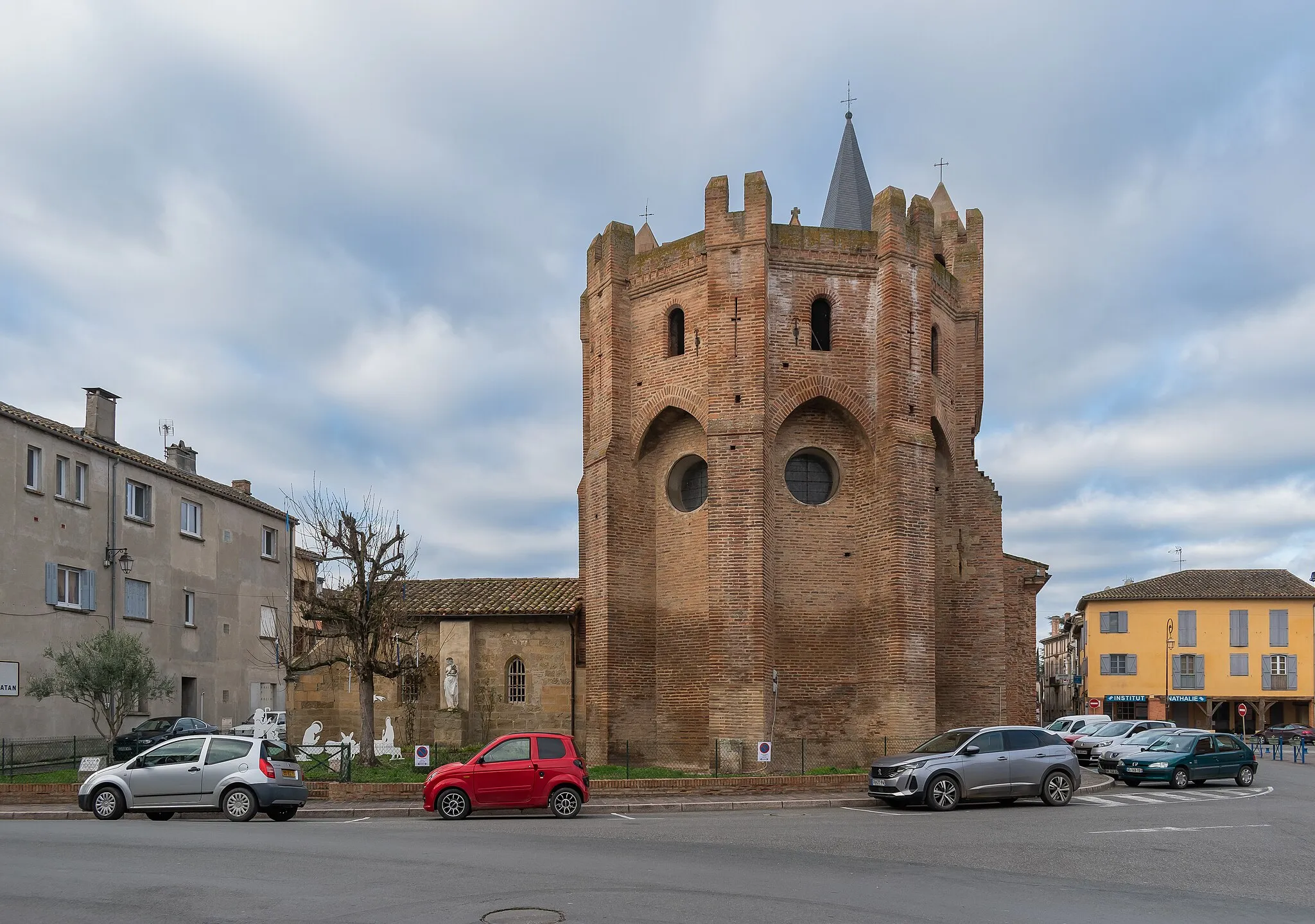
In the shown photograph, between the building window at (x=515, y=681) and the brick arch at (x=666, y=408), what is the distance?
7.02 metres

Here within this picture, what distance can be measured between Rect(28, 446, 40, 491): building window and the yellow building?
55692 mm

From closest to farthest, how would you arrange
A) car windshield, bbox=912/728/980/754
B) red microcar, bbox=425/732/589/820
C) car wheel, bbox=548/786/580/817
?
red microcar, bbox=425/732/589/820 < car wheel, bbox=548/786/580/817 < car windshield, bbox=912/728/980/754

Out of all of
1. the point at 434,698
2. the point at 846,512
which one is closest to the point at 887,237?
the point at 846,512

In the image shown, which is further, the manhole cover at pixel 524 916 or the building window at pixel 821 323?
the building window at pixel 821 323

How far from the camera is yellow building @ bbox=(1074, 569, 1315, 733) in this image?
6112 centimetres

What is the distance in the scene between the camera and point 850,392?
26.0 metres

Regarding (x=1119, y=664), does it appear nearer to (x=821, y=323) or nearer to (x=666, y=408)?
(x=821, y=323)

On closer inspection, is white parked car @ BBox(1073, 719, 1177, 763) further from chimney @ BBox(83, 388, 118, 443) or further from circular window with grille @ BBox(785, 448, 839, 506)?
chimney @ BBox(83, 388, 118, 443)

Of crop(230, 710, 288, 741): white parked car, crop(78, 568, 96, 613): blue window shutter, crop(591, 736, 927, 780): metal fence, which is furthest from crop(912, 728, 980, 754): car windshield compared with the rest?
crop(78, 568, 96, 613): blue window shutter

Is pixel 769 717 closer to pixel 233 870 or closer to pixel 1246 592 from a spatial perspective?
pixel 233 870

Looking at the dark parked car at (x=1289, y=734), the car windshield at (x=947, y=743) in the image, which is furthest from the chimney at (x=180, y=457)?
the dark parked car at (x=1289, y=734)

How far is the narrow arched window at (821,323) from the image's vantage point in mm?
26469

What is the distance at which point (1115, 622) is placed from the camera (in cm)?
6488

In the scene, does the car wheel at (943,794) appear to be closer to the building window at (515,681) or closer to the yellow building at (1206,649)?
the building window at (515,681)
